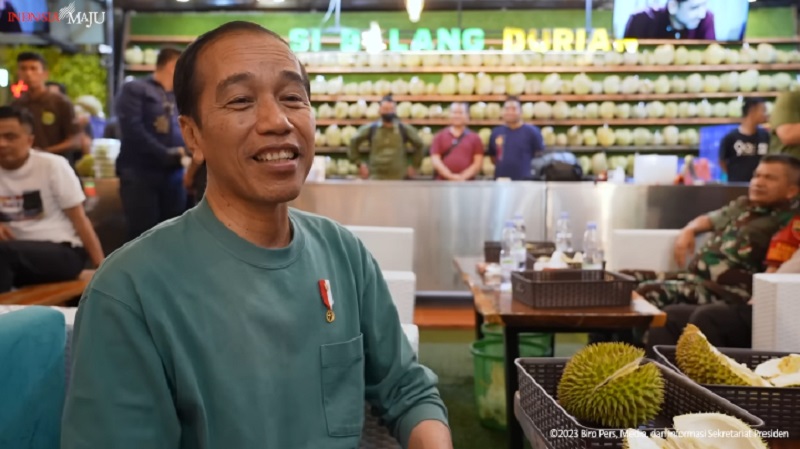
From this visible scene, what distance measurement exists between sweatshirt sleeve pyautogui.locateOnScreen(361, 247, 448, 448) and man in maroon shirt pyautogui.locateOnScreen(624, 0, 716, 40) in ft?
20.2

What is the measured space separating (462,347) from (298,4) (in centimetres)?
591

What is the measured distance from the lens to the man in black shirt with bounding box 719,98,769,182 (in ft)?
23.0

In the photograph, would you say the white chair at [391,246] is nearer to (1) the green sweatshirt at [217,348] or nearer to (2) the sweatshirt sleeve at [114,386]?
(1) the green sweatshirt at [217,348]

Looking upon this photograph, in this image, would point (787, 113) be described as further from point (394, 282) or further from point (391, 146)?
point (391, 146)

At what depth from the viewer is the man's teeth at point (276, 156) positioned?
1.24 metres

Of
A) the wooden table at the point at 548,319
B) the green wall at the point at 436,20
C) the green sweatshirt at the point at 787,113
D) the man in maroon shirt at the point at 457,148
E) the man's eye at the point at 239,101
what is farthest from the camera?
the green wall at the point at 436,20

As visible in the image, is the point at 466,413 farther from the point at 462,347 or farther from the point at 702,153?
the point at 702,153

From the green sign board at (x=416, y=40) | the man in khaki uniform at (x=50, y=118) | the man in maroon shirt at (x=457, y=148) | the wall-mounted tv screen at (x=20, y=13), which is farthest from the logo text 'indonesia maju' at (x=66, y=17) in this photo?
the man in maroon shirt at (x=457, y=148)

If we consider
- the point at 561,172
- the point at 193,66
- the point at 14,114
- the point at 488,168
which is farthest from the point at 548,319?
the point at 488,168

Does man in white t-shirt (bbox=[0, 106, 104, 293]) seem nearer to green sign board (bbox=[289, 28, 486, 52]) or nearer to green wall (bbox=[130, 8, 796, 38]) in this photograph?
green sign board (bbox=[289, 28, 486, 52])

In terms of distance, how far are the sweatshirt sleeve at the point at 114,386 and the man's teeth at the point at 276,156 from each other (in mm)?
323

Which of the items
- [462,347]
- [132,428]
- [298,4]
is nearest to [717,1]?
[462,347]

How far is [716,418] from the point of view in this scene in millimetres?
1096

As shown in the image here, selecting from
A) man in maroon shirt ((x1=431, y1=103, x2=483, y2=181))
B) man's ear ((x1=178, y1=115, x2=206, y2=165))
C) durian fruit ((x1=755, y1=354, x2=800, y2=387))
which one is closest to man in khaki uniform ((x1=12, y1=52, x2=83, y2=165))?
man in maroon shirt ((x1=431, y1=103, x2=483, y2=181))
